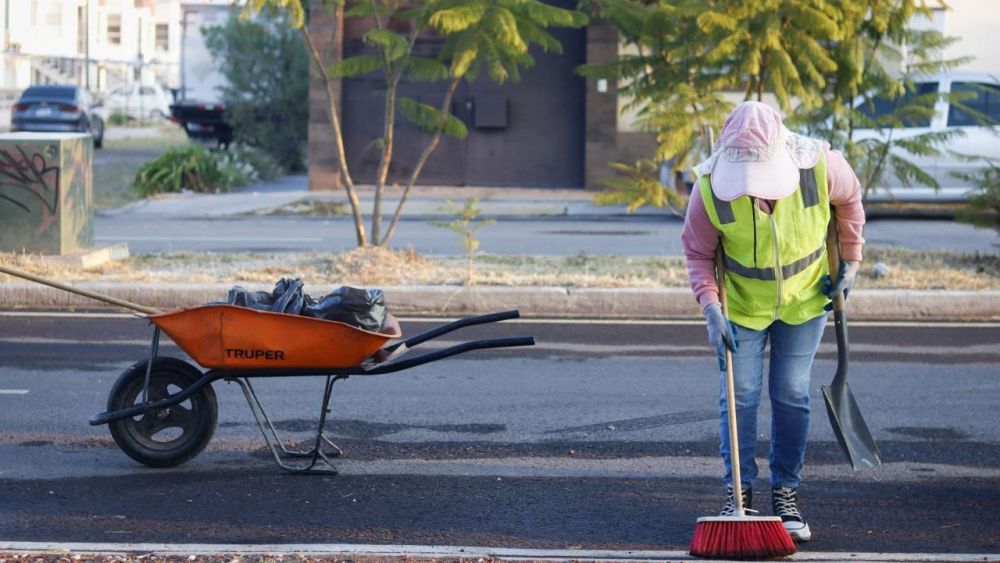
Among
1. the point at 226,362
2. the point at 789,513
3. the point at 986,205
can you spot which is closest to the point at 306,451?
the point at 226,362

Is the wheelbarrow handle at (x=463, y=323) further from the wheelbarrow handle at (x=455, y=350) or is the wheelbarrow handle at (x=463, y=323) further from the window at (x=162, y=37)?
the window at (x=162, y=37)

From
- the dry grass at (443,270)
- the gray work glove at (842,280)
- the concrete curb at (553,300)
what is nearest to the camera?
the gray work glove at (842,280)

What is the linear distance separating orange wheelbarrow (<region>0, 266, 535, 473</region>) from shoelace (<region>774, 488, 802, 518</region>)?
1231mm

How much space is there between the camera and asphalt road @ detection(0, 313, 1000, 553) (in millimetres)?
5512

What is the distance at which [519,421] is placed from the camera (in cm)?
753

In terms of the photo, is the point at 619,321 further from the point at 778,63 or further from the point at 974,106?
the point at 974,106

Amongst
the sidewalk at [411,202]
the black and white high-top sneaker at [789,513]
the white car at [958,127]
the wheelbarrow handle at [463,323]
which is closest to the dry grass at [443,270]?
the white car at [958,127]

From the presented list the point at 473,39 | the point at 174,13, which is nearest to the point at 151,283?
the point at 473,39

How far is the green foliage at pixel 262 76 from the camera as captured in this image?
89.2ft

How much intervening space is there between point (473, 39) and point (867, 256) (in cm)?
473

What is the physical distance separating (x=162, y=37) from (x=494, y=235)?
65.3 metres

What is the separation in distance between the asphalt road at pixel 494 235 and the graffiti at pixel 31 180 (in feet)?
6.79

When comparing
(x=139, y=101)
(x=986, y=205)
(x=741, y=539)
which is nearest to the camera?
(x=741, y=539)

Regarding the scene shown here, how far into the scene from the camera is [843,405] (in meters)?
5.43
